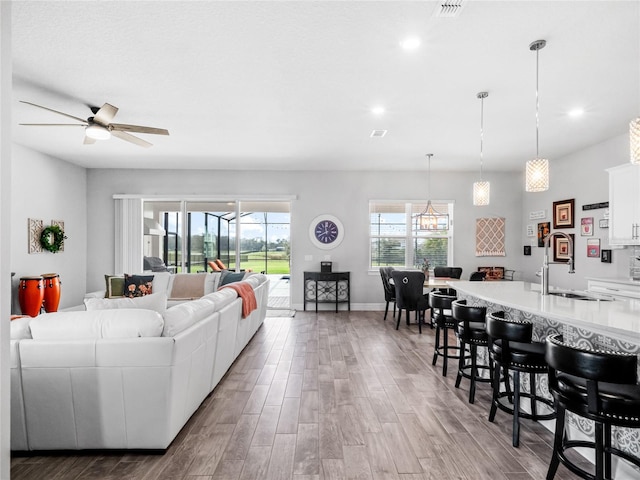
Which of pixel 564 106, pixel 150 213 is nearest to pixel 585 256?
pixel 564 106

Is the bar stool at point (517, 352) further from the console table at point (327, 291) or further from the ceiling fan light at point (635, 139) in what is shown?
the console table at point (327, 291)

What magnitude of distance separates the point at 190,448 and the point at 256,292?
2.76 meters

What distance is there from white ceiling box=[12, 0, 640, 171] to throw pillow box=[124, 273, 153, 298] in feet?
6.90

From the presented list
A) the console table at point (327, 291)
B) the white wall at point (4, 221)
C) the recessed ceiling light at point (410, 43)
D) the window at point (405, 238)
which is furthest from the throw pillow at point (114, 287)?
the recessed ceiling light at point (410, 43)

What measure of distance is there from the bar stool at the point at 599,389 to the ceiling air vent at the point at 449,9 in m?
2.07

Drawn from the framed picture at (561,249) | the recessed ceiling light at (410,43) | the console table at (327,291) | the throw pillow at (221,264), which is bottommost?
the console table at (327,291)

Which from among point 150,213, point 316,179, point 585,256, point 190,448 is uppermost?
point 316,179

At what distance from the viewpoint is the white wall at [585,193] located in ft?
16.8

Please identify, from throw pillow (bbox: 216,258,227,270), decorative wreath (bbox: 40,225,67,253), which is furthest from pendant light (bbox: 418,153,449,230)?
decorative wreath (bbox: 40,225,67,253)

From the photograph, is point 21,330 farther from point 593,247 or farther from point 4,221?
point 593,247

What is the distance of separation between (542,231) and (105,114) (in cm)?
711

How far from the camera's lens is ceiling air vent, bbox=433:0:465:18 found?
230cm

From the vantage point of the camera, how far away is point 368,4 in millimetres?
2346

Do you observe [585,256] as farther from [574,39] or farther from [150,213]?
[150,213]
